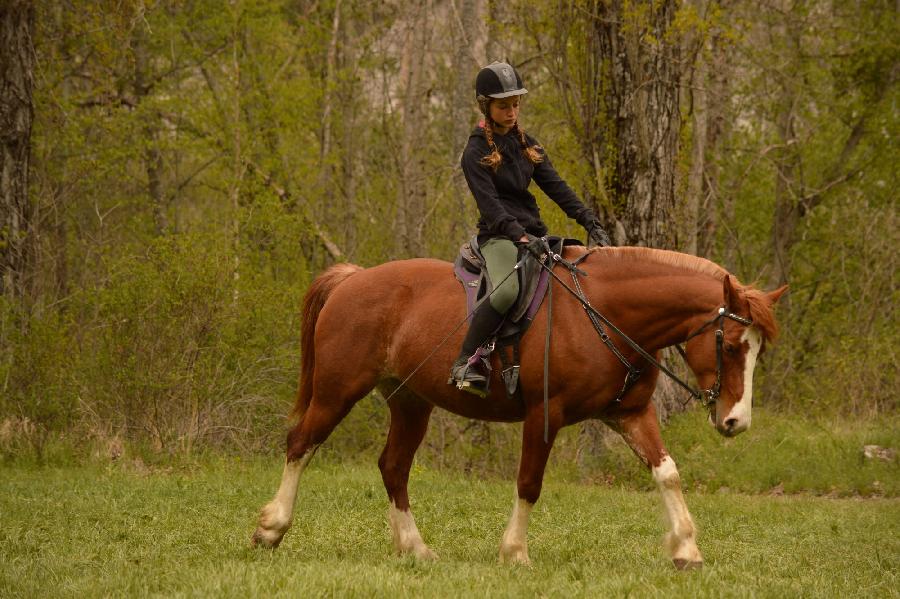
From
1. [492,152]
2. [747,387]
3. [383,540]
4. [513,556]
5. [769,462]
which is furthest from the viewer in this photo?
[769,462]

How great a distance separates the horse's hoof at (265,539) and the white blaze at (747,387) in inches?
127

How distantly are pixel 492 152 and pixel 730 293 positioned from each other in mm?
1871

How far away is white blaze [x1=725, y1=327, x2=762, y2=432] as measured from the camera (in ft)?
21.3

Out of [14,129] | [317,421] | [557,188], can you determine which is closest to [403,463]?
[317,421]

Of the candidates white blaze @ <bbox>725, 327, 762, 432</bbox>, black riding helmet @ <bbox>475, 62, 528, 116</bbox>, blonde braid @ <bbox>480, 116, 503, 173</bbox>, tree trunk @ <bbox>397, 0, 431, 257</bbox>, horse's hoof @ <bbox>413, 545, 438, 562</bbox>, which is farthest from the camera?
tree trunk @ <bbox>397, 0, 431, 257</bbox>

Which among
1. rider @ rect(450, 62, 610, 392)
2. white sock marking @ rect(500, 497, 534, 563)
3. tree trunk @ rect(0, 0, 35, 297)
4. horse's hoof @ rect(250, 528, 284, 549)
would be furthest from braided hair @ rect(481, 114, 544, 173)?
tree trunk @ rect(0, 0, 35, 297)

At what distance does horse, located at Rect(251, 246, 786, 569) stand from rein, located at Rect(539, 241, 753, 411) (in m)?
0.02

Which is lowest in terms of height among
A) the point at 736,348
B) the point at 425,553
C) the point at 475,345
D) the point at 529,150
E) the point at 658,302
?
the point at 425,553

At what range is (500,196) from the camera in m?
7.48

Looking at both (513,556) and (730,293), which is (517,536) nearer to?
(513,556)

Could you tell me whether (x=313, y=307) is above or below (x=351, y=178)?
above

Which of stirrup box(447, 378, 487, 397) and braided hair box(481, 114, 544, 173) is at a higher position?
braided hair box(481, 114, 544, 173)

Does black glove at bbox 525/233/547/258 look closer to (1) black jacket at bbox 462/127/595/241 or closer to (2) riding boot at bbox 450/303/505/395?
(1) black jacket at bbox 462/127/595/241

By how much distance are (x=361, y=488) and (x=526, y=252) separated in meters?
5.17
